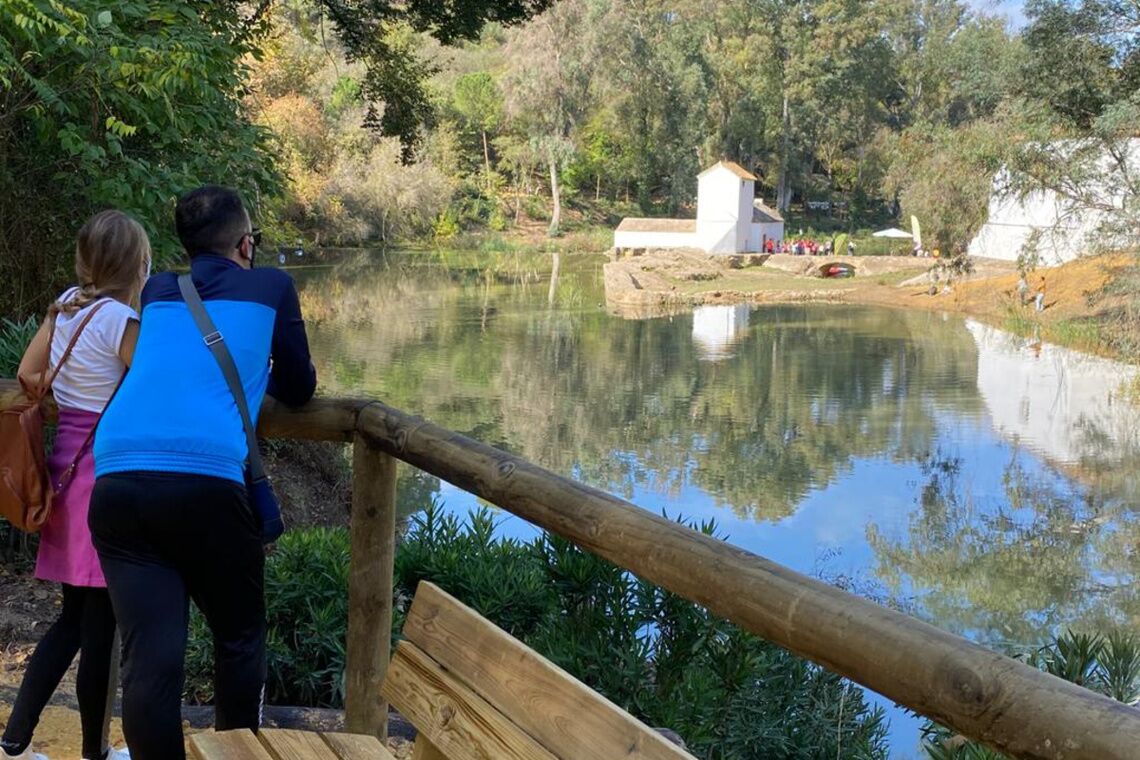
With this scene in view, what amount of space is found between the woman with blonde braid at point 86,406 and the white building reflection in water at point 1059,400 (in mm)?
15678

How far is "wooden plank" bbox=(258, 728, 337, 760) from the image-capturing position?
1.98 metres

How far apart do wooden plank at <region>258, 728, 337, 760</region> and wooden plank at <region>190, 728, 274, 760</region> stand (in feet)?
0.05

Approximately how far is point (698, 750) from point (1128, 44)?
832 inches

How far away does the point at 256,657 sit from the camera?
258cm

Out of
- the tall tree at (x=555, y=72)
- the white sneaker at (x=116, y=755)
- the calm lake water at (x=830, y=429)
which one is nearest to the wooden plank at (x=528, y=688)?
the white sneaker at (x=116, y=755)

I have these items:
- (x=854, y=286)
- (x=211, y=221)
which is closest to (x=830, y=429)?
(x=211, y=221)

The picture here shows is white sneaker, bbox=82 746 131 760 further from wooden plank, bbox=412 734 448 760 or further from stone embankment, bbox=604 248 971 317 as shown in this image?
stone embankment, bbox=604 248 971 317

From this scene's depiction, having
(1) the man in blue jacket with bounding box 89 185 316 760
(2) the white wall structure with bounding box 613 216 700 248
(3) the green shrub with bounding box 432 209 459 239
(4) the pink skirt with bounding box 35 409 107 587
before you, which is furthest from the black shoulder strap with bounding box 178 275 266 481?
(3) the green shrub with bounding box 432 209 459 239

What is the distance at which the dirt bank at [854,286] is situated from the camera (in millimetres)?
28953

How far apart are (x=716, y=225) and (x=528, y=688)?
47.4m

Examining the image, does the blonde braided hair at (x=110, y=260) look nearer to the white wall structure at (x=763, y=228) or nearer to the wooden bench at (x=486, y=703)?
the wooden bench at (x=486, y=703)

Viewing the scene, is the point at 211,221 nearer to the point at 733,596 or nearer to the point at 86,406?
the point at 86,406

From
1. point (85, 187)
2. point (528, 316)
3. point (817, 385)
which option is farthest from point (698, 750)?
point (528, 316)

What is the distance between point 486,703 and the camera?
1634mm
